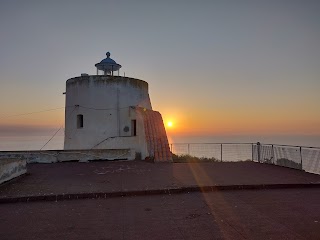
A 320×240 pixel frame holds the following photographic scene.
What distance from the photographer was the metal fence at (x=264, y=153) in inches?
488

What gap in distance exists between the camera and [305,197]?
8.18 meters

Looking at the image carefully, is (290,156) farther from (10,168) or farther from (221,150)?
(10,168)

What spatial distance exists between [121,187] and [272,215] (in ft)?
14.9

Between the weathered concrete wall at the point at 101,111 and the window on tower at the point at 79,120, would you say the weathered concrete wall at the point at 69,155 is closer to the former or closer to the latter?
the weathered concrete wall at the point at 101,111

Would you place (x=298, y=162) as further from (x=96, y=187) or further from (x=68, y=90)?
(x=68, y=90)

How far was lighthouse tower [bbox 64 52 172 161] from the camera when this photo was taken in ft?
61.8

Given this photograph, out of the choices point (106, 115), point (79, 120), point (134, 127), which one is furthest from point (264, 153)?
point (79, 120)

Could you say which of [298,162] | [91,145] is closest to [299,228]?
[298,162]

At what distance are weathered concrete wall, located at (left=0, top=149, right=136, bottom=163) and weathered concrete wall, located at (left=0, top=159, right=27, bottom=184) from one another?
3898 mm

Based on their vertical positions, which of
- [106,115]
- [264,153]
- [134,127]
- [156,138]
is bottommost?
[264,153]

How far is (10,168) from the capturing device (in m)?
10.4

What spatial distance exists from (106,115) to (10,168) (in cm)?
922

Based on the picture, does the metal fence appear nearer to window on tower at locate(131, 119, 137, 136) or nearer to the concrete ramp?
the concrete ramp

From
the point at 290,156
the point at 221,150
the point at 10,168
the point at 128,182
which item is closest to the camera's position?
the point at 128,182
